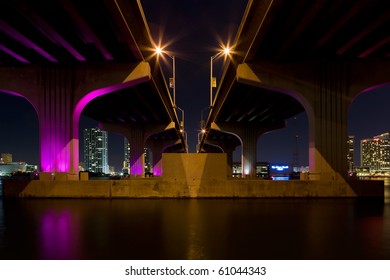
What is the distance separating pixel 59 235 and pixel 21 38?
1325 centimetres

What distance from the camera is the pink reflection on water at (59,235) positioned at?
848 centimetres

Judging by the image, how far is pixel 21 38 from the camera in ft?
62.9

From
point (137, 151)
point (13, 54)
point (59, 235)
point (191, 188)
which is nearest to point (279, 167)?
point (137, 151)

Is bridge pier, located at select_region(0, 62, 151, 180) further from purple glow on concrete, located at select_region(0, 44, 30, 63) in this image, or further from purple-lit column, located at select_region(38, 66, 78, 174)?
purple glow on concrete, located at select_region(0, 44, 30, 63)

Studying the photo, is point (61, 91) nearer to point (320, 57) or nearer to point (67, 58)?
point (67, 58)

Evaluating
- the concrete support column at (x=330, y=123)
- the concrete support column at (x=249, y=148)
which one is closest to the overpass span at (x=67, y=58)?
the concrete support column at (x=330, y=123)

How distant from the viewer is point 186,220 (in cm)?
1316

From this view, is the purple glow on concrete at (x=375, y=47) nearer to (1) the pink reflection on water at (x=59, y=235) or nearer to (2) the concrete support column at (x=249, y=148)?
(1) the pink reflection on water at (x=59, y=235)

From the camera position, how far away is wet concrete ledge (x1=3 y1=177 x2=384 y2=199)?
848 inches

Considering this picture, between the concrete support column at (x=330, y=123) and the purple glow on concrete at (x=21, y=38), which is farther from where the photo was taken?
the concrete support column at (x=330, y=123)

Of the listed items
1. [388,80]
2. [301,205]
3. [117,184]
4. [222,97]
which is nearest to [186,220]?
[301,205]

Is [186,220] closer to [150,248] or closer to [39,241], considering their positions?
[150,248]

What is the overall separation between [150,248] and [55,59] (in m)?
18.3

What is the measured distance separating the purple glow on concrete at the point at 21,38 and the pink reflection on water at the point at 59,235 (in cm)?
962
